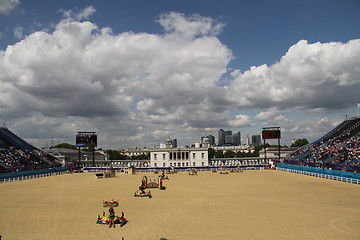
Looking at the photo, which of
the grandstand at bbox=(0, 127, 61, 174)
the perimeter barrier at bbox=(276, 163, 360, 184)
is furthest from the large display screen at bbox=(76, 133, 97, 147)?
the perimeter barrier at bbox=(276, 163, 360, 184)

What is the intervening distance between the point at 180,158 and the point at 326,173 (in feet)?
198

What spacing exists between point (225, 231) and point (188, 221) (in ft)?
11.8

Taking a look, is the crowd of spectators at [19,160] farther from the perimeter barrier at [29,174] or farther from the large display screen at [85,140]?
the large display screen at [85,140]

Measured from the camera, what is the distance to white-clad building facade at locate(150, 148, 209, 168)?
101m

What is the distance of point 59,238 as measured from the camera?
55.0 ft

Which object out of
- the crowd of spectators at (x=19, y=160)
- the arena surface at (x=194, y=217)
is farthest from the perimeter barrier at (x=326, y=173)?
the crowd of spectators at (x=19, y=160)

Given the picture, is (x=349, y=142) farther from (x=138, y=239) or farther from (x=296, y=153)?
(x=138, y=239)

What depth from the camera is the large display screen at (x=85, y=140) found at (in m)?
83.9

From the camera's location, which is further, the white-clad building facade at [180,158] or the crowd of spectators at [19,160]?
the white-clad building facade at [180,158]

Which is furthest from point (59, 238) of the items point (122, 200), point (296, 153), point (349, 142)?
point (296, 153)

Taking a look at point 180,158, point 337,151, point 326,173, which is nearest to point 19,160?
point 180,158

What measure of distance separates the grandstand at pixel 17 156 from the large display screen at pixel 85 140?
10.2 meters

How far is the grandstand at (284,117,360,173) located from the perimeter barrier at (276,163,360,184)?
3.39 feet

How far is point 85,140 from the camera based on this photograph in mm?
84312
